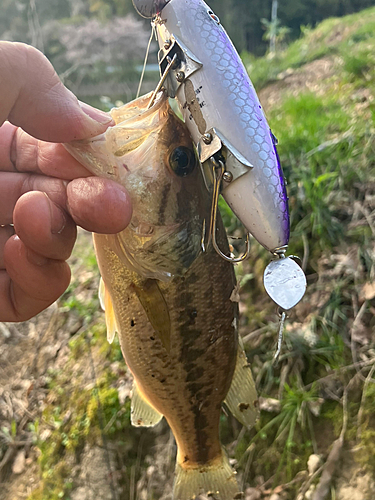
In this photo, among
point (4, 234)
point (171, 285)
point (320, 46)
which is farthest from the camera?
point (320, 46)

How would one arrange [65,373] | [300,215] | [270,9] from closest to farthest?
[300,215], [65,373], [270,9]

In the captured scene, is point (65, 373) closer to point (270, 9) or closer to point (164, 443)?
point (164, 443)

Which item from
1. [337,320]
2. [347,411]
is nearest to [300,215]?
[337,320]

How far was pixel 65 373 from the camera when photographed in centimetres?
313

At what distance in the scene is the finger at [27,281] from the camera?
1.28 m

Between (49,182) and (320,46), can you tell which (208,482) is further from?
(320,46)

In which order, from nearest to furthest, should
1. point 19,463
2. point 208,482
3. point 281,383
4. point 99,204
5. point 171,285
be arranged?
point 99,204 < point 171,285 < point 208,482 < point 281,383 < point 19,463

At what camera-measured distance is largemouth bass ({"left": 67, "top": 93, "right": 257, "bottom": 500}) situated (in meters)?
1.15

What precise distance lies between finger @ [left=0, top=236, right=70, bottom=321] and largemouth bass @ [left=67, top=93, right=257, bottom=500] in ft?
0.58

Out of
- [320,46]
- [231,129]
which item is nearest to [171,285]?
[231,129]

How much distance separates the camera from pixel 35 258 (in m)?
1.27

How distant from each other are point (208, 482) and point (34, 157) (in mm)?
1670

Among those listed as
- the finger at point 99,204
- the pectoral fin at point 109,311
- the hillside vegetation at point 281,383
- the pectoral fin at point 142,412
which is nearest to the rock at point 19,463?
the hillside vegetation at point 281,383

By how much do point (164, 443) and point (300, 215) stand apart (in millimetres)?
2009
